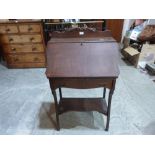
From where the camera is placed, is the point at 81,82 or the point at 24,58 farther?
the point at 24,58

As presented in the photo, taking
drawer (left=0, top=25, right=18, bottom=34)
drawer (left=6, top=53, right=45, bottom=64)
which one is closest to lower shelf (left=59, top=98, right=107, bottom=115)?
drawer (left=6, top=53, right=45, bottom=64)

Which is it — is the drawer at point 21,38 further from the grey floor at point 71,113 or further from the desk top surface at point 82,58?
the desk top surface at point 82,58

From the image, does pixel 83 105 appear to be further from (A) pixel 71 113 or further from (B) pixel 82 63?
(B) pixel 82 63

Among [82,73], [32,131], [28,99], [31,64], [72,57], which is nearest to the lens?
[82,73]

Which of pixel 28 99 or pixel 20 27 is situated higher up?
pixel 20 27

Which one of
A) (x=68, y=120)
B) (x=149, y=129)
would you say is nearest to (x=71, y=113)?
(x=68, y=120)

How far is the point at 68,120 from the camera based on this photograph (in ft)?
6.25

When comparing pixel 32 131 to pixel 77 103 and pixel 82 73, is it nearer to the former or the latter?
pixel 77 103

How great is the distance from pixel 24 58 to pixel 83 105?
1718 mm

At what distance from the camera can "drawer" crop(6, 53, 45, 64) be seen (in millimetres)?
2934

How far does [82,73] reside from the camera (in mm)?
1310

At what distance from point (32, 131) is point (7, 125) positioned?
32 centimetres
